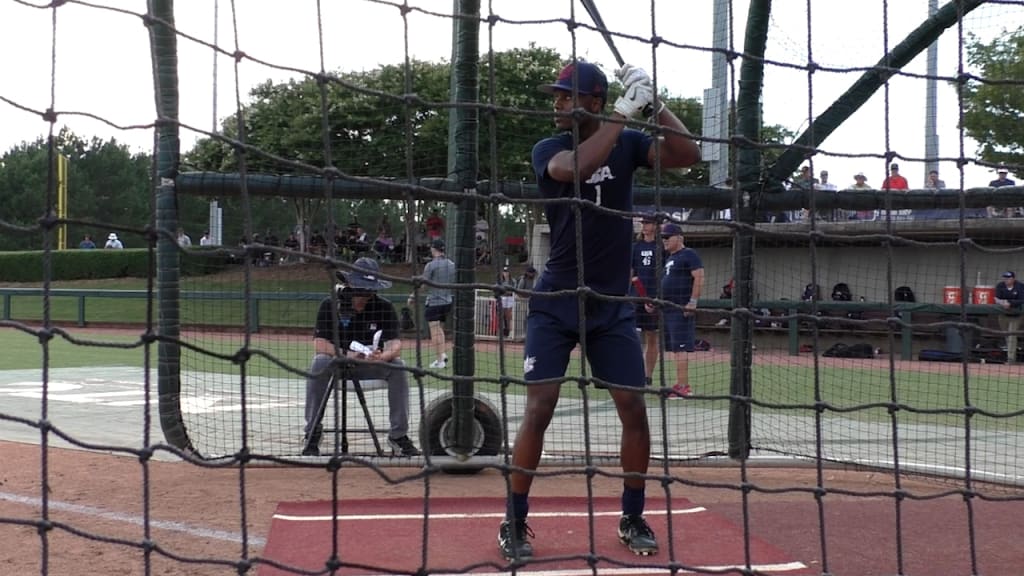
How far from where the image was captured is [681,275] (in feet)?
33.4

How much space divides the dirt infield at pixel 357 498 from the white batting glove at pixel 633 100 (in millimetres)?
1360

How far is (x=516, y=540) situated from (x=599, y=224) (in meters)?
1.29

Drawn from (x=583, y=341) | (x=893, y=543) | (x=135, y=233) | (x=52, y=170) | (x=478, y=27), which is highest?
(x=478, y=27)

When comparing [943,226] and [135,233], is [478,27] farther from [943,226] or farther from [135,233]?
[943,226]

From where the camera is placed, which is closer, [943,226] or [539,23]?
[539,23]

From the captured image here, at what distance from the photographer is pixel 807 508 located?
5.25 metres

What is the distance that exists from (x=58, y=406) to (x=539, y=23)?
7232 mm

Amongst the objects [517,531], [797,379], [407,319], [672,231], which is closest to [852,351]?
[797,379]

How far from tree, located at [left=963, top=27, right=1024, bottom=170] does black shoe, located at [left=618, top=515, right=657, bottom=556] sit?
2352 millimetres

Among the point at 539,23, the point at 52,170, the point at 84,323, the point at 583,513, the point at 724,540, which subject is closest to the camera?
the point at 52,170

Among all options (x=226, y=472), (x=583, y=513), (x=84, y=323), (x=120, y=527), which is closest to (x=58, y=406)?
(x=226, y=472)

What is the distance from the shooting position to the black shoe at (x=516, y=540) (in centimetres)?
393

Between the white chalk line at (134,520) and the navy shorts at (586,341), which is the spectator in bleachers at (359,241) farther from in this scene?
the navy shorts at (586,341)

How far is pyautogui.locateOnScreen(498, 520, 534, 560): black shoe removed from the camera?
3928mm
